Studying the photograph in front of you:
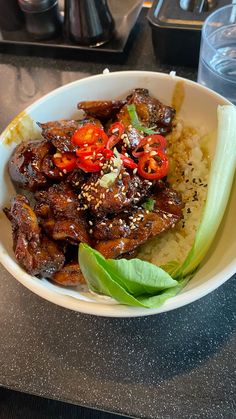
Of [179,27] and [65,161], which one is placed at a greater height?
[179,27]

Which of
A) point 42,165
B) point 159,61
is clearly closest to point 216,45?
point 159,61

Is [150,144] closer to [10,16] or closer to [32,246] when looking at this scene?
[32,246]

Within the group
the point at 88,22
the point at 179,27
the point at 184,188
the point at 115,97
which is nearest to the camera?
the point at 184,188

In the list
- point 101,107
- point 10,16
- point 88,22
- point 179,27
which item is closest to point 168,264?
point 101,107

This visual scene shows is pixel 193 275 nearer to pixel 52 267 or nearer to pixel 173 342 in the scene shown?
pixel 173 342

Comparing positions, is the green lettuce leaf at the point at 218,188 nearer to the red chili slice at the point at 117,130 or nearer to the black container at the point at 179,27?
the red chili slice at the point at 117,130

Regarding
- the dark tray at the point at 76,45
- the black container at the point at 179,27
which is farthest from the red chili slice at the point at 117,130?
the dark tray at the point at 76,45
